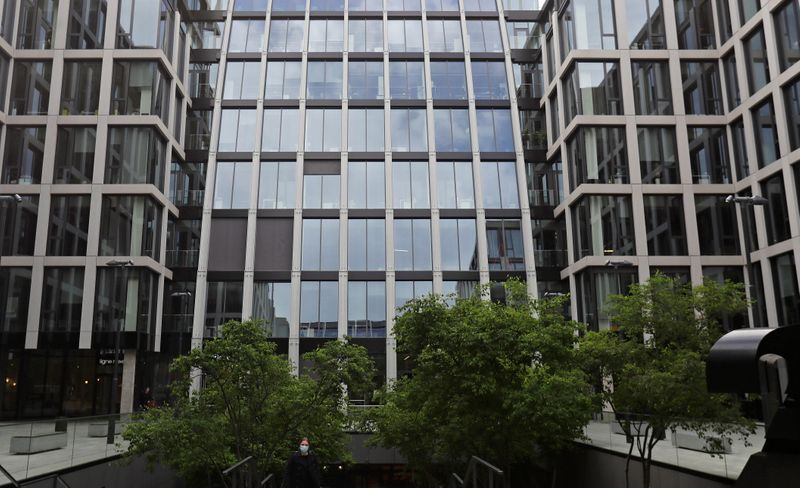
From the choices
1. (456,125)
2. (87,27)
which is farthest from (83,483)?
(456,125)

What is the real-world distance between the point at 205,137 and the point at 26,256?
15417 mm

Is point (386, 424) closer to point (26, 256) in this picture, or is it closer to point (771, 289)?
point (771, 289)

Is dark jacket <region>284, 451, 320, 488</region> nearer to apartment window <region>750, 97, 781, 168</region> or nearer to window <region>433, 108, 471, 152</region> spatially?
apartment window <region>750, 97, 781, 168</region>

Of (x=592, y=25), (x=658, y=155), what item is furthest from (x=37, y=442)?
(x=592, y=25)

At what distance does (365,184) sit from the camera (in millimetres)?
45125

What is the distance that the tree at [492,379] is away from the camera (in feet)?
62.9

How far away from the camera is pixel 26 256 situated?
36.0 metres

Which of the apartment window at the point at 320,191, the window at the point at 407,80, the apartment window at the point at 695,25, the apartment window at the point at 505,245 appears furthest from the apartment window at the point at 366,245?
the apartment window at the point at 695,25

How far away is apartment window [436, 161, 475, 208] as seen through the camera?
44.6 m

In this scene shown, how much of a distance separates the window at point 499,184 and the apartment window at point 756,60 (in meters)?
15.3

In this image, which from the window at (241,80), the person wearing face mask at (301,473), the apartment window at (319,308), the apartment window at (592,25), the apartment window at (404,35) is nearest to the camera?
the person wearing face mask at (301,473)

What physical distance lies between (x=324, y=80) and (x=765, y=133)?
27.7 m

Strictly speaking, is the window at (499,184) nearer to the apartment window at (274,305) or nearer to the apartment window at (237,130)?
the apartment window at (274,305)

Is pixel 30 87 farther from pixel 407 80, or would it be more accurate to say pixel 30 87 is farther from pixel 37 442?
pixel 37 442
